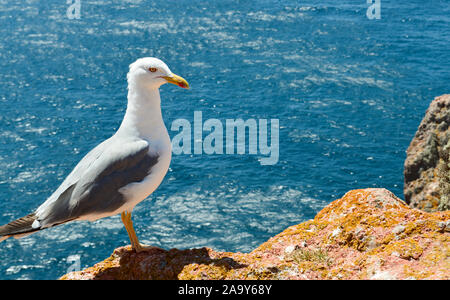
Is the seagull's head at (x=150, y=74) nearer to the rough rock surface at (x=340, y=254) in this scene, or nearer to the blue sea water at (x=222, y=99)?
the rough rock surface at (x=340, y=254)

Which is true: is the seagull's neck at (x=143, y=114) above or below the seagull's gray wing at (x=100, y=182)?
above

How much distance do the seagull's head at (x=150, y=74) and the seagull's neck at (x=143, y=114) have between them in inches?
5.7

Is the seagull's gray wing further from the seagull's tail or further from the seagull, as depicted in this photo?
the seagull's tail

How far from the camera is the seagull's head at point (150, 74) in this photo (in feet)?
34.7

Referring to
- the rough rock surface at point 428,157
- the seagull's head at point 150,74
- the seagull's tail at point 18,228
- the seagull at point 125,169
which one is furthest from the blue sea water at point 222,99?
the seagull's head at point 150,74

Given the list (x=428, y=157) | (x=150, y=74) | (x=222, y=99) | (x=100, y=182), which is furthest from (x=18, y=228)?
(x=222, y=99)

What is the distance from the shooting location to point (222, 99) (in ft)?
270

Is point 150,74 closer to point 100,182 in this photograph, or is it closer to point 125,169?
point 125,169

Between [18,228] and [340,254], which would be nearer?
[340,254]

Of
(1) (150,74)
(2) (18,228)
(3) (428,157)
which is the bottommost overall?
(3) (428,157)

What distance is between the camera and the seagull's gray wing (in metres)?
10.3

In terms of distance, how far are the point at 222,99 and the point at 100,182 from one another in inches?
2854

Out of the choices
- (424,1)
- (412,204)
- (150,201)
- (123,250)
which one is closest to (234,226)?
(150,201)

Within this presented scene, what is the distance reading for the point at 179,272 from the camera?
9.21 m
